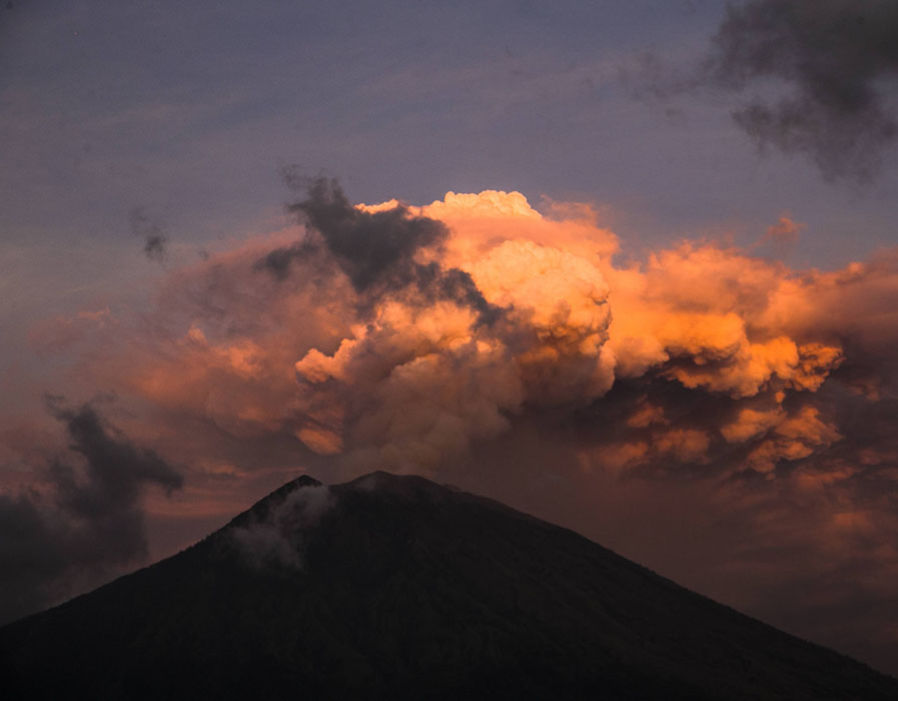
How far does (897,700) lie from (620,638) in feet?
161

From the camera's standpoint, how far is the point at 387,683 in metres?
179

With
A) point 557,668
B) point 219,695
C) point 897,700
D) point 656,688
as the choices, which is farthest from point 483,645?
point 897,700

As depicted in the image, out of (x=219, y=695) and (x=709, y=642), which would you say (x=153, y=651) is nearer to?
(x=219, y=695)

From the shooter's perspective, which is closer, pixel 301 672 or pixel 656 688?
pixel 656 688

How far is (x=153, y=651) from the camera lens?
194 metres

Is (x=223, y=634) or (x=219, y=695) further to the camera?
(x=223, y=634)

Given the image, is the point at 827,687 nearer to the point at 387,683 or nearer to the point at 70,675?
the point at 387,683

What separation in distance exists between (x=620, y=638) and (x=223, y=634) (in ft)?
222

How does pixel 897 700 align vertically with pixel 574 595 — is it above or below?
below

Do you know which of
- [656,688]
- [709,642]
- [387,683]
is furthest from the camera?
[709,642]

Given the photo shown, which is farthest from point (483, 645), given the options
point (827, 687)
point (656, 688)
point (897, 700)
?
point (897, 700)

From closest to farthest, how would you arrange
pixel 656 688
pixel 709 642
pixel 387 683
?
pixel 656 688 → pixel 387 683 → pixel 709 642

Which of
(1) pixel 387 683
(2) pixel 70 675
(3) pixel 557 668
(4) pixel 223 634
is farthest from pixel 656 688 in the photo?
(2) pixel 70 675

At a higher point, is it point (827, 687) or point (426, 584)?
point (426, 584)
